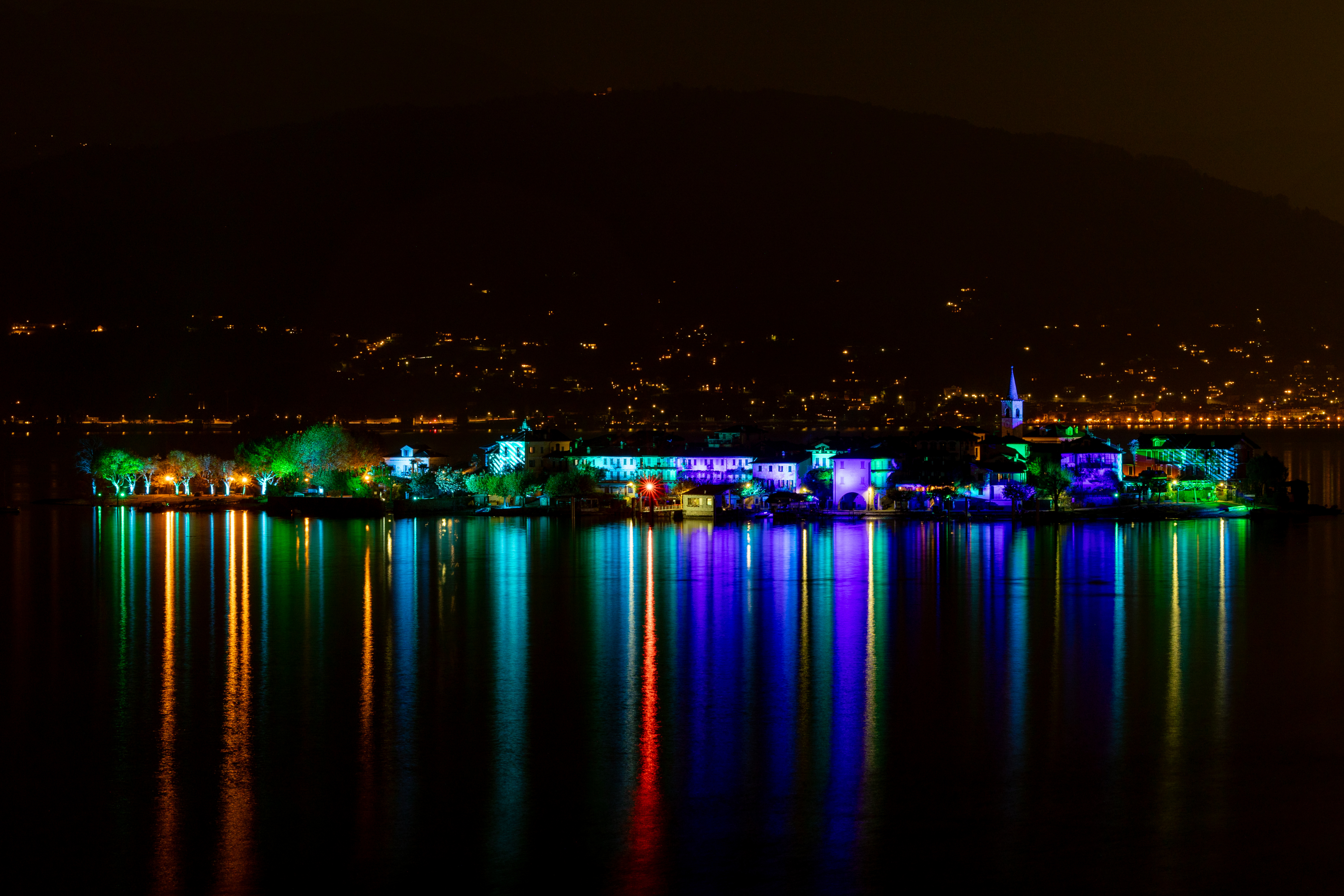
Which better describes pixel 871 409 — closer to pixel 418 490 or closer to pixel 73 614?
pixel 418 490

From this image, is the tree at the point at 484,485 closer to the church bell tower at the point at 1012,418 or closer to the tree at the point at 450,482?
the tree at the point at 450,482

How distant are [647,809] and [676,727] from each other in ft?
5.71

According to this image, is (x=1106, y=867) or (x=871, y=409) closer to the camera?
(x=1106, y=867)

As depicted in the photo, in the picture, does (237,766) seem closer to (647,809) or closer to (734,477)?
(647,809)

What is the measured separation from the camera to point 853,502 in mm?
27625

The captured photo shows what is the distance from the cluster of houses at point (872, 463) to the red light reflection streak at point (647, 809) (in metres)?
16.4

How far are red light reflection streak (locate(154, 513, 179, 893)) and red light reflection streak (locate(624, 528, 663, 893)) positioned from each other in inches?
91.1

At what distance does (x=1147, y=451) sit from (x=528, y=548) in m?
17.8

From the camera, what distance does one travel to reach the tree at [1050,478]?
27277 mm

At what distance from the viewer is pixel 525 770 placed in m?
8.69

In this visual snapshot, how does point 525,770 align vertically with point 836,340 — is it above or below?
below

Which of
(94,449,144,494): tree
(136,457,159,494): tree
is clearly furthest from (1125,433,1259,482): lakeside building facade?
(94,449,144,494): tree

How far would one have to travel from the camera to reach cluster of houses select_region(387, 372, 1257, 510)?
2788cm

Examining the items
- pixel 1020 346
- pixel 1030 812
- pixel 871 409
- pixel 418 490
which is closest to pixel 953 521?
pixel 418 490
